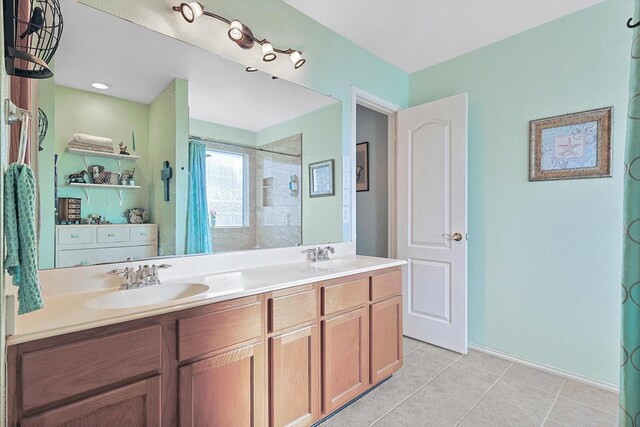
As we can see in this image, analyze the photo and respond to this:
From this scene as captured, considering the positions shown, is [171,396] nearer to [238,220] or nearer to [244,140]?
[238,220]

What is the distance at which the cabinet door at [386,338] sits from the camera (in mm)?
1985

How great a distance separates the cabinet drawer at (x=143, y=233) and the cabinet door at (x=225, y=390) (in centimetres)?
69

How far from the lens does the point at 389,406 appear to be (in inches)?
74.5

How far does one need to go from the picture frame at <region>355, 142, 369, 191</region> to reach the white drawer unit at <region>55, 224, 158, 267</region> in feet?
8.10

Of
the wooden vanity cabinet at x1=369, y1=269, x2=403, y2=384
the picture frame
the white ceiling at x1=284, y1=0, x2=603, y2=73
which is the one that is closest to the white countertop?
the wooden vanity cabinet at x1=369, y1=269, x2=403, y2=384

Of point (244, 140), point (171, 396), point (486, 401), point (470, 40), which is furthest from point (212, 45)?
point (486, 401)

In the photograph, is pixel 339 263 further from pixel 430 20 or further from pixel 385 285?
pixel 430 20

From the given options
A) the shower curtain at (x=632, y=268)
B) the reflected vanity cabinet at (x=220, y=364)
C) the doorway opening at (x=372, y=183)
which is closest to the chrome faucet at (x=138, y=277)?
the reflected vanity cabinet at (x=220, y=364)

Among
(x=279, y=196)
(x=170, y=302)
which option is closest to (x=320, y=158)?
(x=279, y=196)

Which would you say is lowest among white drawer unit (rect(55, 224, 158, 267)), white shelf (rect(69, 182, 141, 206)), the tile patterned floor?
the tile patterned floor

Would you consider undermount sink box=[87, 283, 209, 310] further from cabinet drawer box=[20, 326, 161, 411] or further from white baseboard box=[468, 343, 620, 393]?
white baseboard box=[468, 343, 620, 393]

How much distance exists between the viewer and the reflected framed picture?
239 cm

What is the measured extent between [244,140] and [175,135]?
0.43m

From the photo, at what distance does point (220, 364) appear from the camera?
1265mm
